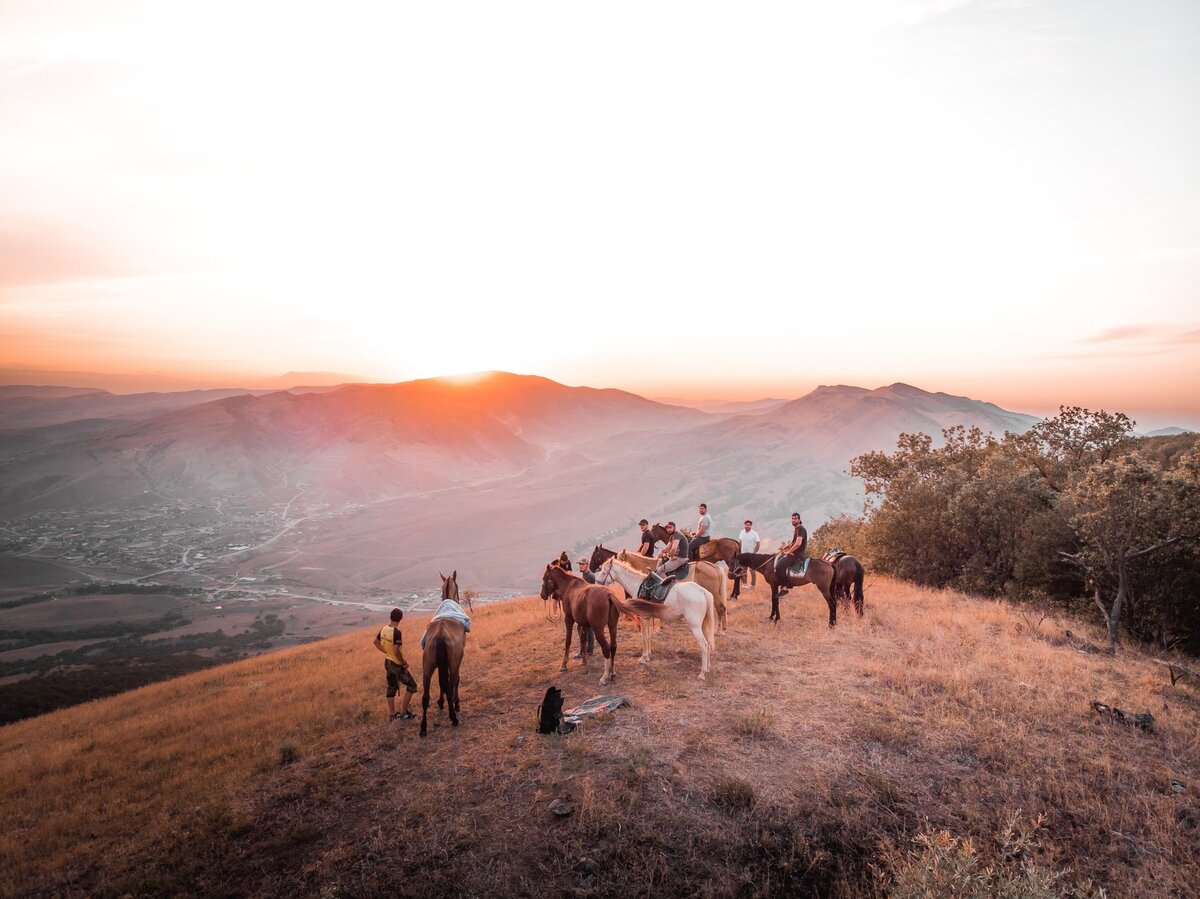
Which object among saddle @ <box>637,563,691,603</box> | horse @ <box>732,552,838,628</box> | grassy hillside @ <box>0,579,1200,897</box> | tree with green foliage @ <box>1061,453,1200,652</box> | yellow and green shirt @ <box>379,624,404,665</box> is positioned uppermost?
tree with green foliage @ <box>1061,453,1200,652</box>

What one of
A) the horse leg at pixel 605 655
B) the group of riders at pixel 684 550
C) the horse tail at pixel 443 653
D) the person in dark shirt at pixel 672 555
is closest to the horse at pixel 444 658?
the horse tail at pixel 443 653

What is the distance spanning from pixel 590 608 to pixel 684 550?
239 inches

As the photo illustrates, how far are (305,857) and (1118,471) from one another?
21025 mm

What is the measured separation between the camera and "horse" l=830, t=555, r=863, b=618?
15938 millimetres

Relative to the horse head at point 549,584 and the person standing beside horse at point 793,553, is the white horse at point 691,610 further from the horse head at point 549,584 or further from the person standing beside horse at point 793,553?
the person standing beside horse at point 793,553

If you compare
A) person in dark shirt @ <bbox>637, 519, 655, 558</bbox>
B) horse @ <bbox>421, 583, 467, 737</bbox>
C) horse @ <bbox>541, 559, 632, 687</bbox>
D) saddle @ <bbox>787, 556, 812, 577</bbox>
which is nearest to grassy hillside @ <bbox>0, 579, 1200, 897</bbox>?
horse @ <bbox>421, 583, 467, 737</bbox>

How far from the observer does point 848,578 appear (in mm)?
15953

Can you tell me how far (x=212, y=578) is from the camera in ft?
390

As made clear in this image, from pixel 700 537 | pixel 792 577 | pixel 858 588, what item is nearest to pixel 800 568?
pixel 792 577

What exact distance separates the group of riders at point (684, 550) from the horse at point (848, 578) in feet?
3.71

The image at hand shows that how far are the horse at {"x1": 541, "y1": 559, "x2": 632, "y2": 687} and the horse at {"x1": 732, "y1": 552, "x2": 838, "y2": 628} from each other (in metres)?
6.17

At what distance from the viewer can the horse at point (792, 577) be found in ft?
51.4

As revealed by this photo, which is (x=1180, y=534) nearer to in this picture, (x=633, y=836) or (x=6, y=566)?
(x=633, y=836)

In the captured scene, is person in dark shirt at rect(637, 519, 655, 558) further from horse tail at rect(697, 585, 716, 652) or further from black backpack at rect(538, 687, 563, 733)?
black backpack at rect(538, 687, 563, 733)
